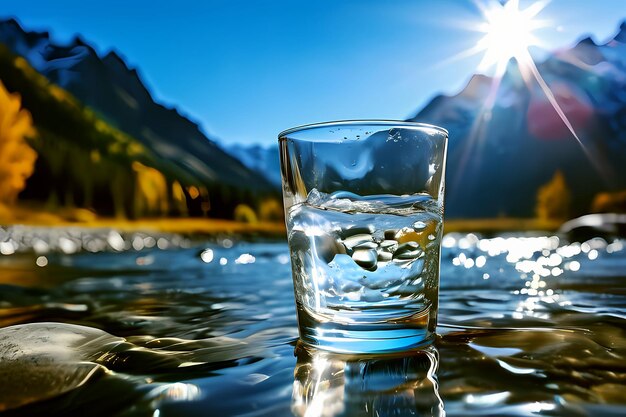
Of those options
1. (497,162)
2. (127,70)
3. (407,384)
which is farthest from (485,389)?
(127,70)

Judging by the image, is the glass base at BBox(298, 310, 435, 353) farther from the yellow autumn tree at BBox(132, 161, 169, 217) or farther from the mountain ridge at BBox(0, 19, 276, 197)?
the mountain ridge at BBox(0, 19, 276, 197)

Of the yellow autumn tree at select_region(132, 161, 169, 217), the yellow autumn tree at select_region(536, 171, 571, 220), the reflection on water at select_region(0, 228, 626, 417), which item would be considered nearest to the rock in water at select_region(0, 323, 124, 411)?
the reflection on water at select_region(0, 228, 626, 417)

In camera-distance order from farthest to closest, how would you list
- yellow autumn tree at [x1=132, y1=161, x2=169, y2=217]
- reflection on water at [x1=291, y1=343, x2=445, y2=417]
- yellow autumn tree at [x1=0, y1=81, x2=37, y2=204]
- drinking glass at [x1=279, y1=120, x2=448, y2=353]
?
yellow autumn tree at [x1=132, y1=161, x2=169, y2=217]
yellow autumn tree at [x1=0, y1=81, x2=37, y2=204]
drinking glass at [x1=279, y1=120, x2=448, y2=353]
reflection on water at [x1=291, y1=343, x2=445, y2=417]

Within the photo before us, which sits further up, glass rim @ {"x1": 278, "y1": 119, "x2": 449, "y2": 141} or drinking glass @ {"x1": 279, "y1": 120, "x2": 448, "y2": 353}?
glass rim @ {"x1": 278, "y1": 119, "x2": 449, "y2": 141}

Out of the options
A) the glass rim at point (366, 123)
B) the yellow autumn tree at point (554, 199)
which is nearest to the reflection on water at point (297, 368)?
the glass rim at point (366, 123)

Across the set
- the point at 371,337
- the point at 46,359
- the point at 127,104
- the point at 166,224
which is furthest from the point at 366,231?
the point at 127,104

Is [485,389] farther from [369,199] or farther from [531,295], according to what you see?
[531,295]
